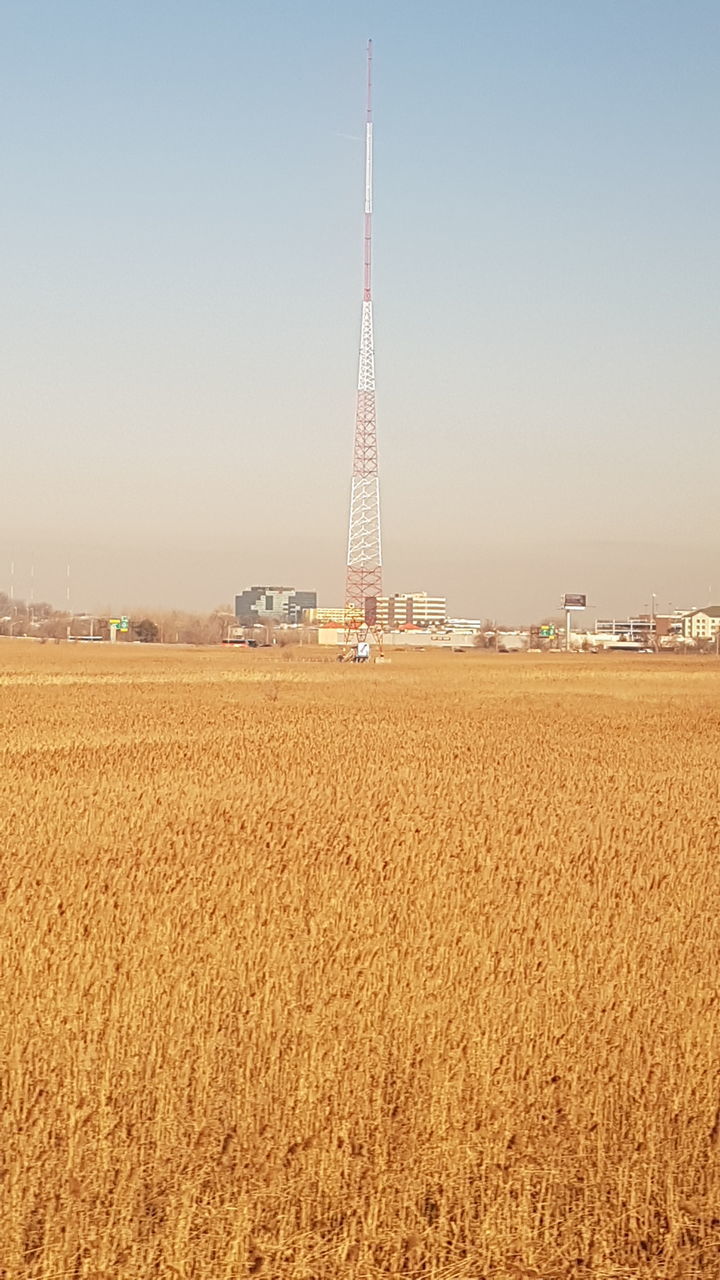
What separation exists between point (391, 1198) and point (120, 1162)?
3.64 feet

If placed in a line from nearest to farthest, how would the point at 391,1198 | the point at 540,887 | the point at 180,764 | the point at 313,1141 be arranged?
1. the point at 391,1198
2. the point at 313,1141
3. the point at 540,887
4. the point at 180,764

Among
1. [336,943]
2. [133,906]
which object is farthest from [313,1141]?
[133,906]

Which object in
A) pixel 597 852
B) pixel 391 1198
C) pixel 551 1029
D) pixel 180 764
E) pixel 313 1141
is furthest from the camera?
pixel 180 764

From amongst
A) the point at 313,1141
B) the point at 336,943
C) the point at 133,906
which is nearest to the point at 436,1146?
the point at 313,1141

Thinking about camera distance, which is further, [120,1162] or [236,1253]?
[120,1162]

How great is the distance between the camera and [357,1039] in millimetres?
7266

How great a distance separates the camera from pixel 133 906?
10750 millimetres

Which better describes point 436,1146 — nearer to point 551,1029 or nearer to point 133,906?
point 551,1029

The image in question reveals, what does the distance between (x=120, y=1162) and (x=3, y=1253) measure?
2.71 ft

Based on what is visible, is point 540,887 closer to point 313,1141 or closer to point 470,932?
point 470,932

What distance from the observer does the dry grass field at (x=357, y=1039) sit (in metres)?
5.04

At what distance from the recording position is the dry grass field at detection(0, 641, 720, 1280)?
16.5 feet

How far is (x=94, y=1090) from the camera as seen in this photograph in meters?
6.37

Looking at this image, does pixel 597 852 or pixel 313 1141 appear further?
pixel 597 852
